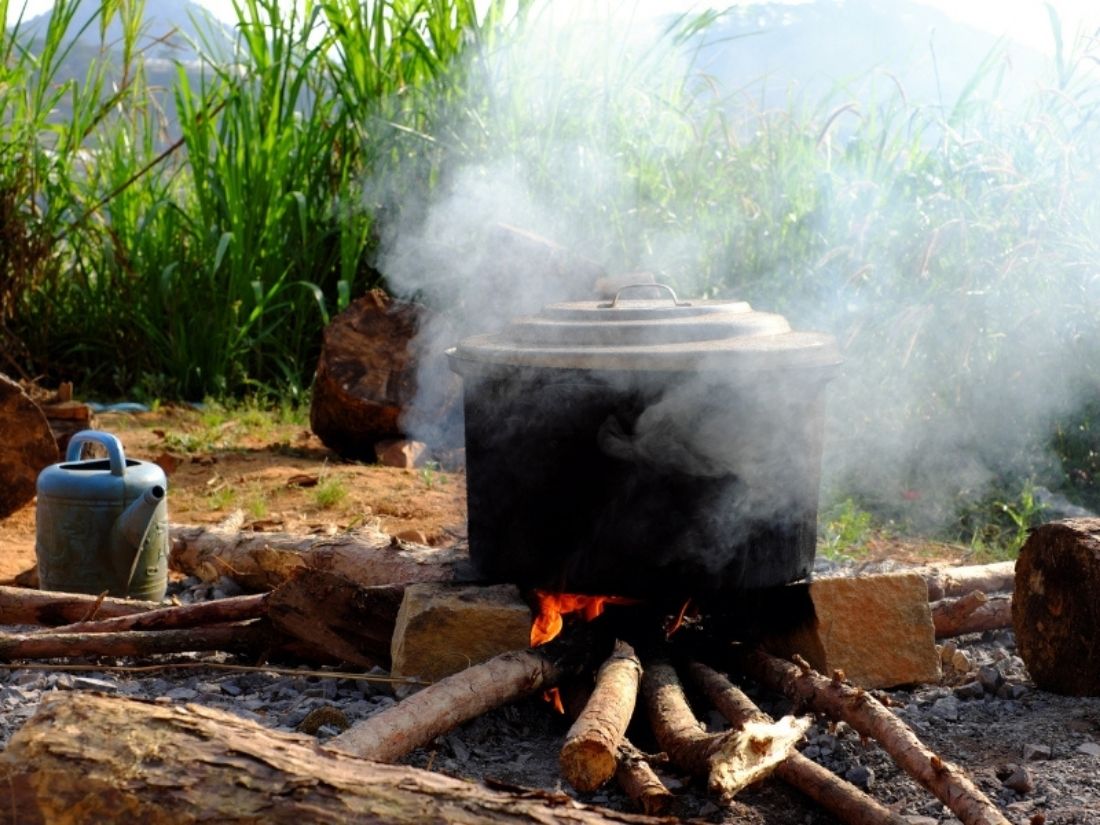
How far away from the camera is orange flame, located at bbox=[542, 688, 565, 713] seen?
285 cm

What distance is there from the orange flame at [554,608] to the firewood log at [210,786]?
1.10 meters

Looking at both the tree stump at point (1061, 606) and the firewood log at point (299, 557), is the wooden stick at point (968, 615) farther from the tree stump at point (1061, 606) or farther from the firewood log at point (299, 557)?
the firewood log at point (299, 557)

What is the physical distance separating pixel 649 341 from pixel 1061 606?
1165mm

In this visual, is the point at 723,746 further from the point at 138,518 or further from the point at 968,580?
the point at 138,518

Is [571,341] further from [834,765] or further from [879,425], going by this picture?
[879,425]

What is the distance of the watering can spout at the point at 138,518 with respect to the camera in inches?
141

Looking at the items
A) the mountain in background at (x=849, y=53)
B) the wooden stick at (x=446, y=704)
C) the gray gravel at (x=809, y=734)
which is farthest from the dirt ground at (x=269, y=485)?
the mountain in background at (x=849, y=53)

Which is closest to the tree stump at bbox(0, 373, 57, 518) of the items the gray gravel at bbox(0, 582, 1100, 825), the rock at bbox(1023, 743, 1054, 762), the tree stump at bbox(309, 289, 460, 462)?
the tree stump at bbox(309, 289, 460, 462)

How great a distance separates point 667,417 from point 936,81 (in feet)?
12.1

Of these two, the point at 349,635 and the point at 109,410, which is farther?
the point at 109,410

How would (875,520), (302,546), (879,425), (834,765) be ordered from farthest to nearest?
(879,425) → (875,520) → (302,546) → (834,765)

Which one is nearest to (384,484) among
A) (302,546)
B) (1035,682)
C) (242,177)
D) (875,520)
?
(302,546)

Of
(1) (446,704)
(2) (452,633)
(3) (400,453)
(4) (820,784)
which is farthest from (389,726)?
(3) (400,453)

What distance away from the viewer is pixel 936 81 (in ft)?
18.8
